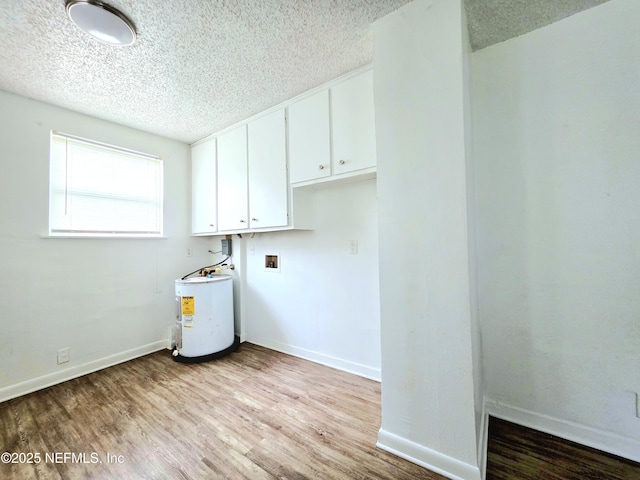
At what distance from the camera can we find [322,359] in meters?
2.41

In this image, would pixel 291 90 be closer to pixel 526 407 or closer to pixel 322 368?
pixel 322 368

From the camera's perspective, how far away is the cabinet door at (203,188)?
2943 mm

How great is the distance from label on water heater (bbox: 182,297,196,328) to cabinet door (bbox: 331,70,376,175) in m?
1.89

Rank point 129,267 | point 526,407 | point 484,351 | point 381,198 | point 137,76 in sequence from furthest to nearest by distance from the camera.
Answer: point 129,267 → point 137,76 → point 484,351 → point 526,407 → point 381,198

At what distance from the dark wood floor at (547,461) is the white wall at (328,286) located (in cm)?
89

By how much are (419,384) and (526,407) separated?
34.1 inches

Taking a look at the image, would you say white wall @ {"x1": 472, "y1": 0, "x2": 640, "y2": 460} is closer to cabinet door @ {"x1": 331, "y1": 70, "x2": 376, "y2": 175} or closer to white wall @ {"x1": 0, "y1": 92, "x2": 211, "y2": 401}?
cabinet door @ {"x1": 331, "y1": 70, "x2": 376, "y2": 175}

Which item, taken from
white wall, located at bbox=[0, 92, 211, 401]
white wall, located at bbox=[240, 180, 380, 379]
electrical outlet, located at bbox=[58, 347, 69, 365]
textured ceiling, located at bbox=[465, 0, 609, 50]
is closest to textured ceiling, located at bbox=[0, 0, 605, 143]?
textured ceiling, located at bbox=[465, 0, 609, 50]

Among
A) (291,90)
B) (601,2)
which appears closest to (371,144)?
(291,90)

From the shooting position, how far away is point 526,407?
1590mm

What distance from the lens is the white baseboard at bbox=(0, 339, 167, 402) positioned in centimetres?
200

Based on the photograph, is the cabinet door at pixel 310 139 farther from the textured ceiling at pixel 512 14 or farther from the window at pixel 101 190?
the window at pixel 101 190

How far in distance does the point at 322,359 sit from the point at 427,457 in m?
1.23

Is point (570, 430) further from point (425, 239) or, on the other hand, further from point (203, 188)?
point (203, 188)
